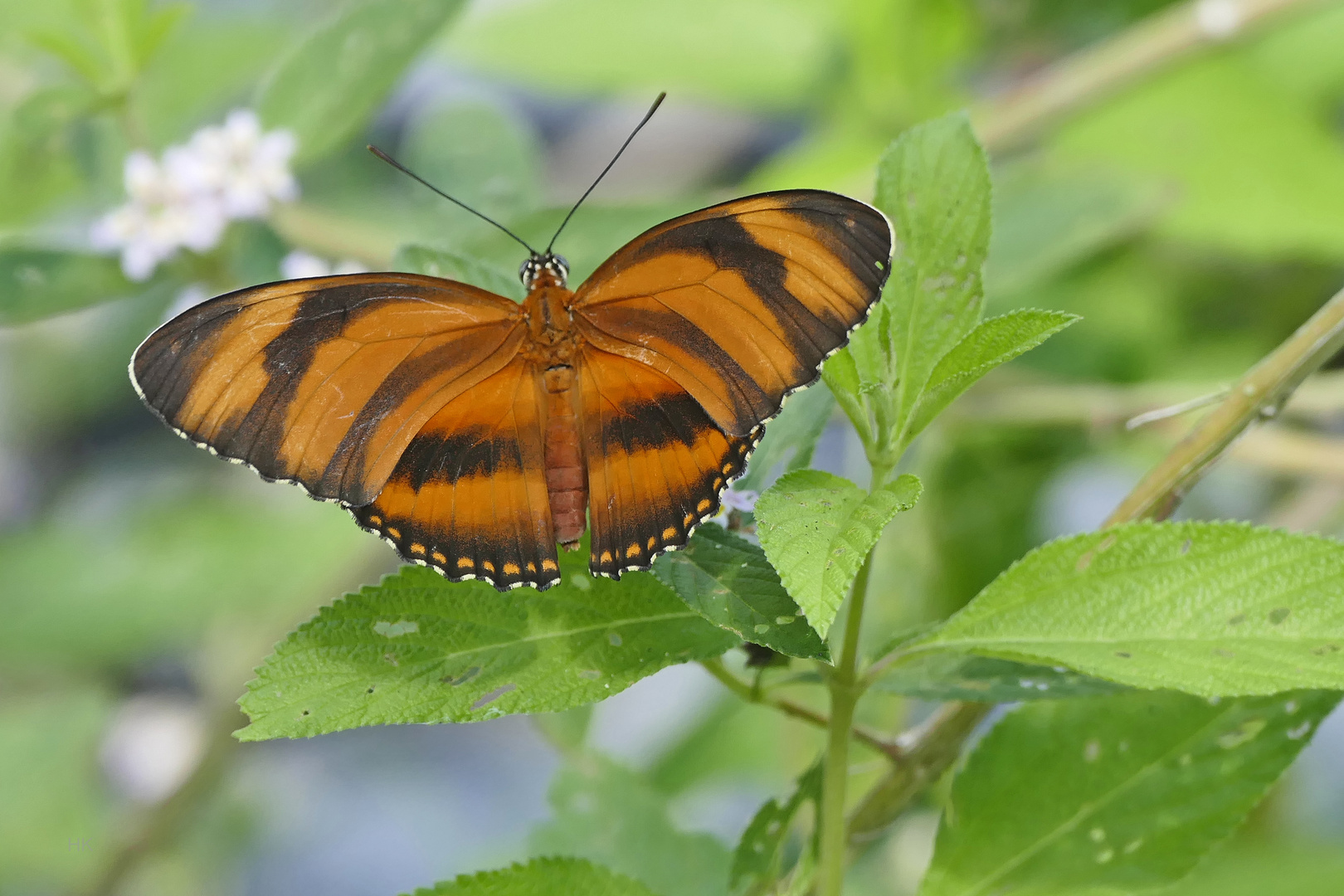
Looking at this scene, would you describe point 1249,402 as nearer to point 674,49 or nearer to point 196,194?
point 196,194

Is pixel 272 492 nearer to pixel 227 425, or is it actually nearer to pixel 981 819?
pixel 227 425

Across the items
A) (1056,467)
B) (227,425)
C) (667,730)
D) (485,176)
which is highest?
(485,176)

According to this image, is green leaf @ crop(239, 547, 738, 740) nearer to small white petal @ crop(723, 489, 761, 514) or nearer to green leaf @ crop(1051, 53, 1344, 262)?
small white petal @ crop(723, 489, 761, 514)

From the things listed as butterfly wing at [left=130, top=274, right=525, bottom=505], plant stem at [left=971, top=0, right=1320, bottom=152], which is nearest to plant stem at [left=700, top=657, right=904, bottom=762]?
butterfly wing at [left=130, top=274, right=525, bottom=505]

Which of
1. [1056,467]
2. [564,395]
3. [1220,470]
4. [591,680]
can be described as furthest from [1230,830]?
[1220,470]

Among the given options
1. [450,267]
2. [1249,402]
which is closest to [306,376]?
[450,267]

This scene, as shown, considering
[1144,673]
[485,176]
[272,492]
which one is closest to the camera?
[1144,673]
